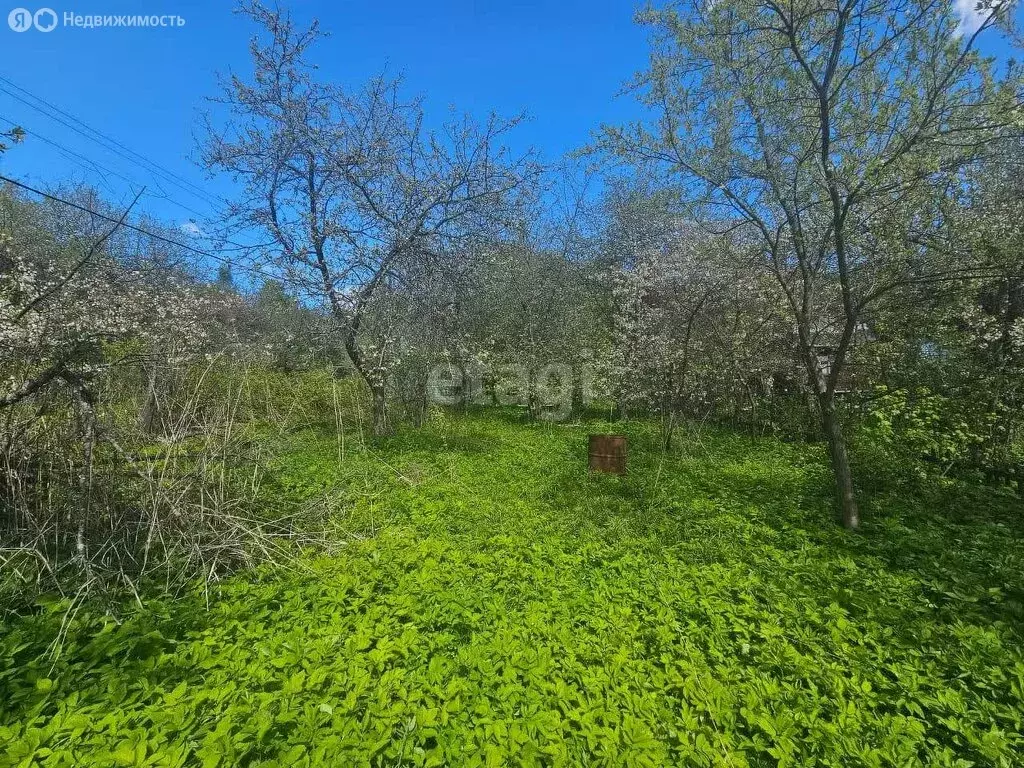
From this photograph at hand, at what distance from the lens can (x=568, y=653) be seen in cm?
Answer: 234

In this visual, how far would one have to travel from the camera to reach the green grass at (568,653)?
1783 mm

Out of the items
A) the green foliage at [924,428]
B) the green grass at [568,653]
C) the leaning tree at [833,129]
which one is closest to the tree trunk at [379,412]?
the green grass at [568,653]

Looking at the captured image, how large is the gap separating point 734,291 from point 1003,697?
6.77 metres

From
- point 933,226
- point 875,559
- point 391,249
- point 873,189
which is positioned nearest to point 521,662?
point 875,559

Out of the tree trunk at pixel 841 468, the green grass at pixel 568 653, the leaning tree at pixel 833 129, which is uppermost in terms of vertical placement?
the leaning tree at pixel 833 129

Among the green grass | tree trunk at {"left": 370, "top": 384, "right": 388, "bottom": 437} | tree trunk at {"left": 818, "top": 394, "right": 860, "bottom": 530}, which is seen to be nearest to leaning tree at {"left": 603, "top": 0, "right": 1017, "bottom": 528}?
tree trunk at {"left": 818, "top": 394, "right": 860, "bottom": 530}

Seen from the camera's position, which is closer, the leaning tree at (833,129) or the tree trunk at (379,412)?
the leaning tree at (833,129)

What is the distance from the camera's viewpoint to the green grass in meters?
1.78

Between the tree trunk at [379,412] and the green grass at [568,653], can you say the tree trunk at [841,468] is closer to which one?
the green grass at [568,653]

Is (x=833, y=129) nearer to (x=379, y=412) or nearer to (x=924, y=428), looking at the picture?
(x=924, y=428)

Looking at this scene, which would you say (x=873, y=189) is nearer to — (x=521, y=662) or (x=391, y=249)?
(x=521, y=662)

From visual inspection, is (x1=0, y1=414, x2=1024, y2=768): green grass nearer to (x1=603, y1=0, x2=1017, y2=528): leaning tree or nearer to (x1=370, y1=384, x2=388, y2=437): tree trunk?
(x1=603, y1=0, x2=1017, y2=528): leaning tree

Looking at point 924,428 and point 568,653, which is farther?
point 924,428

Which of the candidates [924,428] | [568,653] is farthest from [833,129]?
[568,653]
